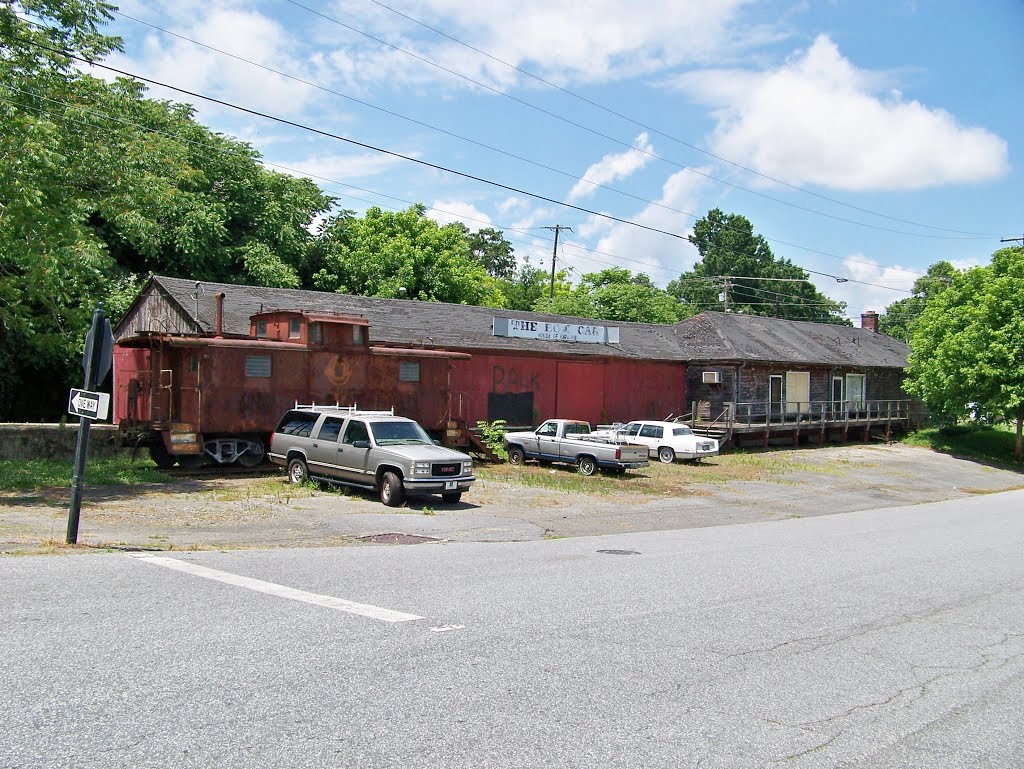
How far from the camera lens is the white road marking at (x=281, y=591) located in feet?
25.0

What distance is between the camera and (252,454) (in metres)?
21.5

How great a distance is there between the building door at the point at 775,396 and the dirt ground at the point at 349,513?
11885mm

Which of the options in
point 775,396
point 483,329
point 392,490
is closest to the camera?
point 392,490

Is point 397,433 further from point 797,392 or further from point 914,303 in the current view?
point 914,303

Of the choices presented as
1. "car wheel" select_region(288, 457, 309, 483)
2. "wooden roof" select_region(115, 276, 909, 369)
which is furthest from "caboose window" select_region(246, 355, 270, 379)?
"car wheel" select_region(288, 457, 309, 483)

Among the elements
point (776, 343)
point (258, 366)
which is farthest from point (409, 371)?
point (776, 343)

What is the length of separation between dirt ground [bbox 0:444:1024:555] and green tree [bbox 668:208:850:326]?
65.3 m

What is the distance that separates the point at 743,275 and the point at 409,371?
73.2 meters

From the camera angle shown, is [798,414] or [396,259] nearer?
[798,414]

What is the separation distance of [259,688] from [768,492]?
2087 centimetres

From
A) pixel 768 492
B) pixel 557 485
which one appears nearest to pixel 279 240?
pixel 557 485

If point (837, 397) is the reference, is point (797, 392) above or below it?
above

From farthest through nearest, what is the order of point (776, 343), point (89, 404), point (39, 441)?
point (776, 343) < point (39, 441) < point (89, 404)

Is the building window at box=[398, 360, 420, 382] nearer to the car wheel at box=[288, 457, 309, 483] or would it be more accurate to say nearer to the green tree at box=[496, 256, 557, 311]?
the car wheel at box=[288, 457, 309, 483]
